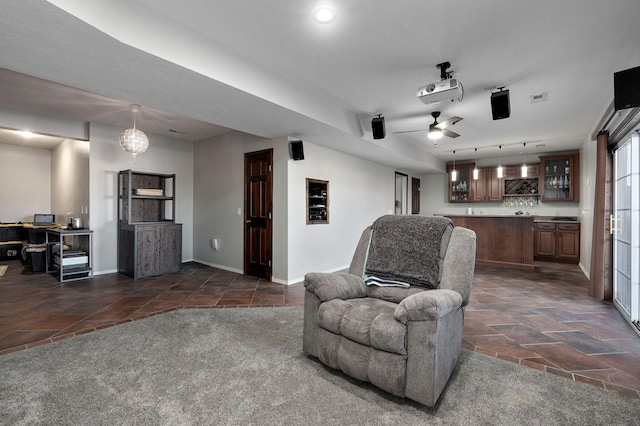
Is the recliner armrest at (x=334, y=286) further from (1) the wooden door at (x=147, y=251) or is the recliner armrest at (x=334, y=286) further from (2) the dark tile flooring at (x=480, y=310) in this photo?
(1) the wooden door at (x=147, y=251)

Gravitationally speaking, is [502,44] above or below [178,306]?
above

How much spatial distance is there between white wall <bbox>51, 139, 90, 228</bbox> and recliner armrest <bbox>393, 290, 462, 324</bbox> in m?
5.65

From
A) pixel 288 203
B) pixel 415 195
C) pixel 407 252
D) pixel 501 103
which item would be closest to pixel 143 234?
pixel 288 203

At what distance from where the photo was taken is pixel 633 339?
2.66 metres

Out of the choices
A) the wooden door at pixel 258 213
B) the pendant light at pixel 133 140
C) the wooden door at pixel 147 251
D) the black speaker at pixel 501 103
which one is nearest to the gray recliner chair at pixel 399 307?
the black speaker at pixel 501 103

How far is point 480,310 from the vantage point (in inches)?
135

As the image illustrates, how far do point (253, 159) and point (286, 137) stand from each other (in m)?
0.89

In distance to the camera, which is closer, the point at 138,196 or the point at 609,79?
the point at 609,79

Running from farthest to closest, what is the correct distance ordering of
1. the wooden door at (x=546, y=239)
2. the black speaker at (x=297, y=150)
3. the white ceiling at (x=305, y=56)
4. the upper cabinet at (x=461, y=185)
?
the upper cabinet at (x=461, y=185)
the wooden door at (x=546, y=239)
the black speaker at (x=297, y=150)
the white ceiling at (x=305, y=56)

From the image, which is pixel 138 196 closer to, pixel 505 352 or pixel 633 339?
pixel 505 352

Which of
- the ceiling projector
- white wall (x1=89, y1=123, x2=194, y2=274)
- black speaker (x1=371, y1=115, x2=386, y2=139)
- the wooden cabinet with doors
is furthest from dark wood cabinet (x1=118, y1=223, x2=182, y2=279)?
the wooden cabinet with doors

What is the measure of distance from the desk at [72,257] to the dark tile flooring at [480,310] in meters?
0.25

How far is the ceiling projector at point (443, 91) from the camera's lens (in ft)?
9.23

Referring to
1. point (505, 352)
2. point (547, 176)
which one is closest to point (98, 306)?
point (505, 352)
